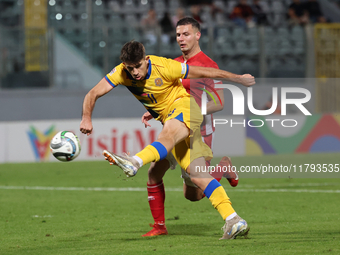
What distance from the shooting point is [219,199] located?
4570 mm

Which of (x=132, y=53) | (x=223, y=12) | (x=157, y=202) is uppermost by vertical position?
(x=223, y=12)

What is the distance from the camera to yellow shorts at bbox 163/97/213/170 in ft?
15.3

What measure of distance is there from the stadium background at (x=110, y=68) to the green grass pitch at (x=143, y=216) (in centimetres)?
201

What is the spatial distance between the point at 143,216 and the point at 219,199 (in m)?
1.94

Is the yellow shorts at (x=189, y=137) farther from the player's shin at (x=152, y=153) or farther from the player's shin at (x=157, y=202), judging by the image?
the player's shin at (x=157, y=202)

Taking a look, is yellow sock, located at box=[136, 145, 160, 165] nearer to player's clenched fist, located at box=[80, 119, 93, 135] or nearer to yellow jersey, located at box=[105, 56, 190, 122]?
player's clenched fist, located at box=[80, 119, 93, 135]

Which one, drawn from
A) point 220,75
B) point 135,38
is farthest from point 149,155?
point 135,38

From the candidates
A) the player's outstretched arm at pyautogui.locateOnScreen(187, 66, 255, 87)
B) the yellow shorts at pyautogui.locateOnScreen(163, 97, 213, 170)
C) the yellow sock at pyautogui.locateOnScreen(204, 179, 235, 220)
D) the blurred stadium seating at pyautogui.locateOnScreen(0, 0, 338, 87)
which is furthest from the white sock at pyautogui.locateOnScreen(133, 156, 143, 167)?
the blurred stadium seating at pyautogui.locateOnScreen(0, 0, 338, 87)

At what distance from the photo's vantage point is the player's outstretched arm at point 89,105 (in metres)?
4.54

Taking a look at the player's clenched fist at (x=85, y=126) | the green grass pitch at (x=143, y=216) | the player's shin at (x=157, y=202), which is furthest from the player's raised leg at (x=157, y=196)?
the player's clenched fist at (x=85, y=126)

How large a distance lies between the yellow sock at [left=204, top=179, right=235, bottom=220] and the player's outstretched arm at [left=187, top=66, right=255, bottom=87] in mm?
895

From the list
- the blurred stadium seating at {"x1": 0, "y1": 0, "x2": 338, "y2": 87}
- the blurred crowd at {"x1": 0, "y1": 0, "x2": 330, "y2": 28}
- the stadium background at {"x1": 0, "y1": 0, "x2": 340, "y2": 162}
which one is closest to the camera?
the stadium background at {"x1": 0, "y1": 0, "x2": 340, "y2": 162}

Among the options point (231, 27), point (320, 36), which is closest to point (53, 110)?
point (231, 27)

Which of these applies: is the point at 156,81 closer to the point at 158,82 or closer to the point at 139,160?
the point at 158,82
